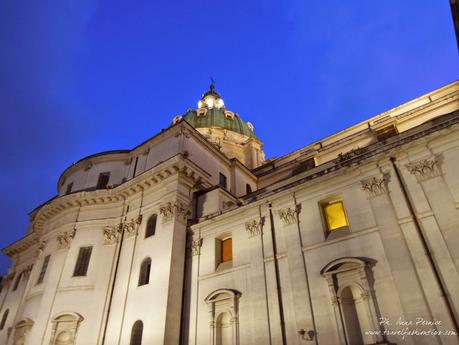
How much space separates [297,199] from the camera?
20.4 metres

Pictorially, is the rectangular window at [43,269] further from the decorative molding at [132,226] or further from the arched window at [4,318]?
the arched window at [4,318]

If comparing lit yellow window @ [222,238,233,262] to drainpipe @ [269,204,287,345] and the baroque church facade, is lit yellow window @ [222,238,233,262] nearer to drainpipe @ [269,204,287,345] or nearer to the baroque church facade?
the baroque church facade

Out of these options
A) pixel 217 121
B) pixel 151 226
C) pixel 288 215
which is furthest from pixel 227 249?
pixel 217 121

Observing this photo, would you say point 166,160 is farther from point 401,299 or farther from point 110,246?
point 401,299

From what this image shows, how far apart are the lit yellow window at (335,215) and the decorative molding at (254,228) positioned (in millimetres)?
3945

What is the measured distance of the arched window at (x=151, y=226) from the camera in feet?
83.7

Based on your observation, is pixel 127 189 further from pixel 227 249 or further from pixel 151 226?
pixel 227 249

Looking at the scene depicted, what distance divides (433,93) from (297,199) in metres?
18.2

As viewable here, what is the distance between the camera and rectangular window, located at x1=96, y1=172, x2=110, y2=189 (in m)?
30.4

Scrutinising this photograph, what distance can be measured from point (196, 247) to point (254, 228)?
15.6 feet

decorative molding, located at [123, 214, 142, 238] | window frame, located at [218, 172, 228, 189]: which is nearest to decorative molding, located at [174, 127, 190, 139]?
window frame, located at [218, 172, 228, 189]

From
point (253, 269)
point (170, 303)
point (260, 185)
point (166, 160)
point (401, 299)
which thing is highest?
point (260, 185)

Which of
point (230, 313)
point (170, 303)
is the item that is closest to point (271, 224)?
point (230, 313)

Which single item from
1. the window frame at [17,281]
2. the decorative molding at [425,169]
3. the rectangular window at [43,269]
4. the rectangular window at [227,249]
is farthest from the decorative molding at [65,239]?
the decorative molding at [425,169]
